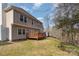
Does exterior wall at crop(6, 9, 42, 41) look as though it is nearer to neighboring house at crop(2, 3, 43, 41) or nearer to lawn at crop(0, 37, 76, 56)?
neighboring house at crop(2, 3, 43, 41)

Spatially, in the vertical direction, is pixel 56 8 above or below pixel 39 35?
above

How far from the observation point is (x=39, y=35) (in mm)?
3736

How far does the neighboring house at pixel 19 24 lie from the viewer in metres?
3.61

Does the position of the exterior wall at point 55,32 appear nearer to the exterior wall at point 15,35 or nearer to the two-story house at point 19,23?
the two-story house at point 19,23

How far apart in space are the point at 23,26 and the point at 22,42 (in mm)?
266

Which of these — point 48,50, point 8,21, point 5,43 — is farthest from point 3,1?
point 48,50

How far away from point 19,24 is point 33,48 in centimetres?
46

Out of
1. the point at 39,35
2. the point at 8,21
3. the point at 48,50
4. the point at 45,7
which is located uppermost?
the point at 45,7

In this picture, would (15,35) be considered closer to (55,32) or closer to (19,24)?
(19,24)

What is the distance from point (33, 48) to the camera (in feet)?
11.9

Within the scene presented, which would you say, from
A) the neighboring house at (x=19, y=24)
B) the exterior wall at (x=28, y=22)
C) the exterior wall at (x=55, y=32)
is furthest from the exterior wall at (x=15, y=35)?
the exterior wall at (x=55, y=32)

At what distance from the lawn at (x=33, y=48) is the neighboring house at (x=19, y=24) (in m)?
0.12

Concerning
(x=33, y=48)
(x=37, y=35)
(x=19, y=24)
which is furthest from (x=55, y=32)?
(x=19, y=24)

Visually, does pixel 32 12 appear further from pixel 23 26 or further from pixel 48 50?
pixel 48 50
